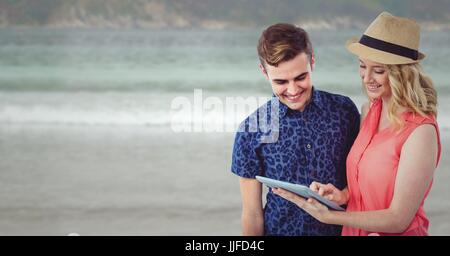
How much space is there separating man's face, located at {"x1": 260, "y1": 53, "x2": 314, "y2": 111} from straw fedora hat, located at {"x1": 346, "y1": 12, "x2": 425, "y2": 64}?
6.2 inches

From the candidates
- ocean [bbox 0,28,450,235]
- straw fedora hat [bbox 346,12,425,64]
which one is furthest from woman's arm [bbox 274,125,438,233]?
ocean [bbox 0,28,450,235]

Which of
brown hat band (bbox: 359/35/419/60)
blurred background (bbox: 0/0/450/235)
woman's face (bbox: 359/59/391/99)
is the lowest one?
woman's face (bbox: 359/59/391/99)

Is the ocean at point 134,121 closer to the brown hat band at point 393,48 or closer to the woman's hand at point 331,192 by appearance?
the woman's hand at point 331,192

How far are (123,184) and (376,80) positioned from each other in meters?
4.08

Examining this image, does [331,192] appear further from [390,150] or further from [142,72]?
[142,72]

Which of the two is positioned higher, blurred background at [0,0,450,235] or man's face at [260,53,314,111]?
blurred background at [0,0,450,235]

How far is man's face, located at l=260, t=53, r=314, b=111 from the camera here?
1965mm

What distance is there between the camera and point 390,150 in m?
1.91

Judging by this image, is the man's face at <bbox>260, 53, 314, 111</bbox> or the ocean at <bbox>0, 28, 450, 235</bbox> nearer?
the man's face at <bbox>260, 53, 314, 111</bbox>

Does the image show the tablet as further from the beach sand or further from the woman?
the beach sand

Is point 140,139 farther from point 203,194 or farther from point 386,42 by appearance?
point 386,42

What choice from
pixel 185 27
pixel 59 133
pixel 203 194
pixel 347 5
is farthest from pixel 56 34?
pixel 203 194

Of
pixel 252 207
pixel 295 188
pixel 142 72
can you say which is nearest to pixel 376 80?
pixel 295 188
